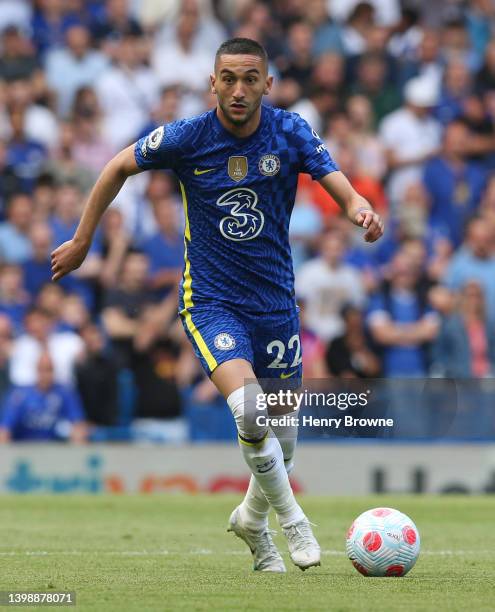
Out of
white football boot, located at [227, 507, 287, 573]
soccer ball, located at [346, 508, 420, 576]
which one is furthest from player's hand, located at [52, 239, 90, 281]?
soccer ball, located at [346, 508, 420, 576]

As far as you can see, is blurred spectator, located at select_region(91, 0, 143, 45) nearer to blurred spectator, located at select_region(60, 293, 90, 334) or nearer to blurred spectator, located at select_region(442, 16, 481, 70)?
blurred spectator, located at select_region(442, 16, 481, 70)

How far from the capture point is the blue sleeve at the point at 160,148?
24.6ft

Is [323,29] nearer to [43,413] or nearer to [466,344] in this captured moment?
[466,344]

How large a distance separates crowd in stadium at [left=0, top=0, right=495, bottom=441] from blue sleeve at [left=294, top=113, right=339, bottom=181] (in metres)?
7.70

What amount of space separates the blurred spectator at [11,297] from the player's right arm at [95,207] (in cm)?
826

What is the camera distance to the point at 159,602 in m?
6.04

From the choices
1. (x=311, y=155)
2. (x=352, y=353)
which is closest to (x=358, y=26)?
(x=352, y=353)

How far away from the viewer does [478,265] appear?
54.5 feet

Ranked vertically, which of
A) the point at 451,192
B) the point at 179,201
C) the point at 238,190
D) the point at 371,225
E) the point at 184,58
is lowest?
the point at 371,225

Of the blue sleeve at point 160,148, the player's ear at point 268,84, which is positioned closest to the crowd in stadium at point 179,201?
the blue sleeve at point 160,148

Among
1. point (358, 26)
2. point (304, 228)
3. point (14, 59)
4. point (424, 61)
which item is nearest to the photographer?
point (304, 228)

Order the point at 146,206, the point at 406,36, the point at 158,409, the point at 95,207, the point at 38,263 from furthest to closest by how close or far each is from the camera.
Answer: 1. the point at 406,36
2. the point at 146,206
3. the point at 38,263
4. the point at 158,409
5. the point at 95,207

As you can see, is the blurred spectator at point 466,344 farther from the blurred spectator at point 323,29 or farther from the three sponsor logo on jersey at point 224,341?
the three sponsor logo on jersey at point 224,341

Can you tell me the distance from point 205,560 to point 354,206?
2.43m
